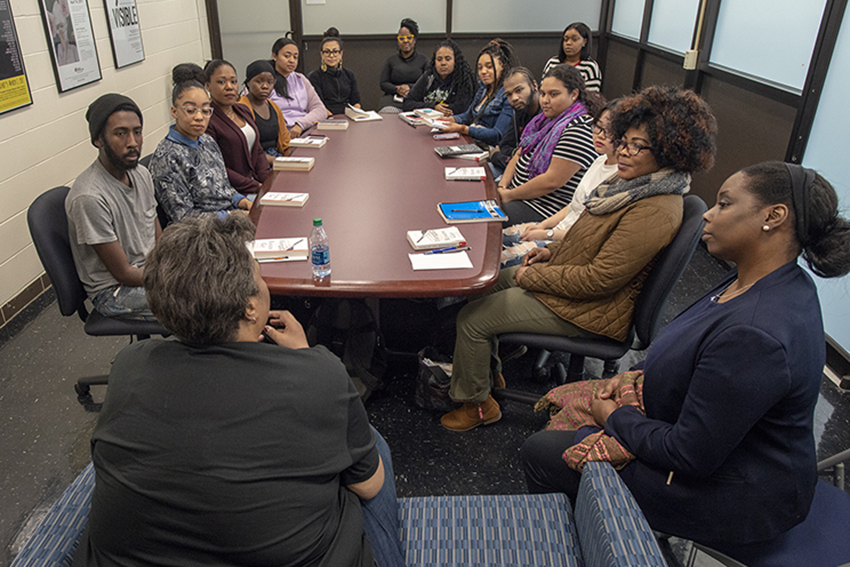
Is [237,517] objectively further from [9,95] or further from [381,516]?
[9,95]

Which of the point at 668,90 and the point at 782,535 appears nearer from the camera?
the point at 782,535

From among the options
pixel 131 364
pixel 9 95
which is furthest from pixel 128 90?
pixel 131 364

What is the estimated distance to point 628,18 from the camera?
6.14 metres

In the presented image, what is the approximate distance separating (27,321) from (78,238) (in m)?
1.32

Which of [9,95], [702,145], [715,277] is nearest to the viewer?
[702,145]

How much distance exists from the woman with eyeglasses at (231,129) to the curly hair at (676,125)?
6.94ft

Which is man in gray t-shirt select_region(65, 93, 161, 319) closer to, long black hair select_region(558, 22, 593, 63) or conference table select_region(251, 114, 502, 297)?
conference table select_region(251, 114, 502, 297)

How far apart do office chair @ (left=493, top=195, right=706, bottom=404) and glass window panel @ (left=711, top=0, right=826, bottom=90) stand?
169 centimetres

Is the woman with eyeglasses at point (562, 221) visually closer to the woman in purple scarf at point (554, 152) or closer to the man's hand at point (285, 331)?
the woman in purple scarf at point (554, 152)

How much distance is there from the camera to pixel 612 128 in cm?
201

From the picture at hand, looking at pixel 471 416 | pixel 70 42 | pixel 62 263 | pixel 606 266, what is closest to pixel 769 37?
pixel 606 266

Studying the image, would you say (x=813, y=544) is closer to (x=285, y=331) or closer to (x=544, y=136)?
(x=285, y=331)

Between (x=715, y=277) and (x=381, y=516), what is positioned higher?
(x=381, y=516)

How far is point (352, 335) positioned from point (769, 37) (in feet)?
9.84
